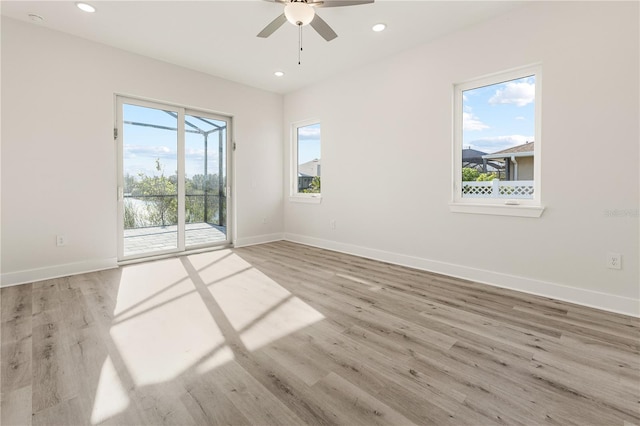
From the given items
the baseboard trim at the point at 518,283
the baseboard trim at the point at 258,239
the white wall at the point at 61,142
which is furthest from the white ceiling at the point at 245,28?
the baseboard trim at the point at 258,239

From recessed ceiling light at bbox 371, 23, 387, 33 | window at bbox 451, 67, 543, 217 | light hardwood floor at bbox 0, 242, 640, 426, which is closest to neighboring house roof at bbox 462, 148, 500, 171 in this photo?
window at bbox 451, 67, 543, 217

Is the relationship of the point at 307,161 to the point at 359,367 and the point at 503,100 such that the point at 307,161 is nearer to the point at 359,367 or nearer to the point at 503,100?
A: the point at 503,100

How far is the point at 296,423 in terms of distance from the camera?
1.32m

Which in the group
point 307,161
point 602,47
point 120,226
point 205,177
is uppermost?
point 602,47

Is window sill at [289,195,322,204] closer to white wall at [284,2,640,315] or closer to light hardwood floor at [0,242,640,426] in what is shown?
white wall at [284,2,640,315]

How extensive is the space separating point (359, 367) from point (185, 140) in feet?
13.9

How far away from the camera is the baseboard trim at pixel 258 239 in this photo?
17.1 ft

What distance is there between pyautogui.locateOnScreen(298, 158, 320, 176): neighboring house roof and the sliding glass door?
139 centimetres

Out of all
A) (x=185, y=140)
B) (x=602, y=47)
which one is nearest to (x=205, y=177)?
(x=185, y=140)

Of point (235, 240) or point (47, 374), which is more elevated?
point (235, 240)

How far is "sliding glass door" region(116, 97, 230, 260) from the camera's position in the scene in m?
4.05

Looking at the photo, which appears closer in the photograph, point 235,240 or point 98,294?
point 98,294

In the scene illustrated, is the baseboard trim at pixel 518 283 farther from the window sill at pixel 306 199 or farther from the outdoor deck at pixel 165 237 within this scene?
the outdoor deck at pixel 165 237

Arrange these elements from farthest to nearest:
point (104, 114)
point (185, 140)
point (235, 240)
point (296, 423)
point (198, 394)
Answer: point (235, 240) < point (185, 140) < point (104, 114) < point (198, 394) < point (296, 423)
